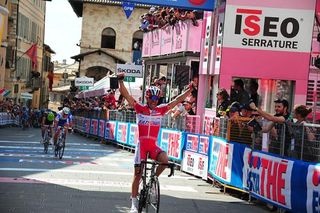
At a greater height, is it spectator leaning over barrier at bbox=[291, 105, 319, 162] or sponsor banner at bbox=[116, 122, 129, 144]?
spectator leaning over barrier at bbox=[291, 105, 319, 162]

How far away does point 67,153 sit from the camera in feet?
74.5

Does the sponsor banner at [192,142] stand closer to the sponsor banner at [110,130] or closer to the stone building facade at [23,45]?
the sponsor banner at [110,130]

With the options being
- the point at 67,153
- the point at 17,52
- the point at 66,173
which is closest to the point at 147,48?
the point at 67,153

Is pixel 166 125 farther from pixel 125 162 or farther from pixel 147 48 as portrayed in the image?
pixel 147 48

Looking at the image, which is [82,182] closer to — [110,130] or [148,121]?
[148,121]

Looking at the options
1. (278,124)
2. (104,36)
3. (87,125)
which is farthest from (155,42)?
(104,36)

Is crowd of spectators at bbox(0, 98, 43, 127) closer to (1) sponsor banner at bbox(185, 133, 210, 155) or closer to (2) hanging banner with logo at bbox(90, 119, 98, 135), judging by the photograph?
(2) hanging banner with logo at bbox(90, 119, 98, 135)

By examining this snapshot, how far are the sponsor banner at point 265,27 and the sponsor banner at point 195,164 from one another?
309cm

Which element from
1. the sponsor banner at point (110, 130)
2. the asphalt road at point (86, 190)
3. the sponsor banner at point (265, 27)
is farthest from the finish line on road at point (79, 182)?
the sponsor banner at point (110, 130)

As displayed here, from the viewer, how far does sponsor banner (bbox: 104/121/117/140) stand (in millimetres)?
29673

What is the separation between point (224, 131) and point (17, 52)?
52.0m

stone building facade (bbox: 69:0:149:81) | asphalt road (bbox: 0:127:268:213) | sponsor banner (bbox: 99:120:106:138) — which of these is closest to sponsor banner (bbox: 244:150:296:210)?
asphalt road (bbox: 0:127:268:213)

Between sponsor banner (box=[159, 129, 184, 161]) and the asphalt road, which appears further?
sponsor banner (box=[159, 129, 184, 161])

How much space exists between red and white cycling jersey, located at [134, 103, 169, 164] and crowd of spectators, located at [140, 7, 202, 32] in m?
13.1
